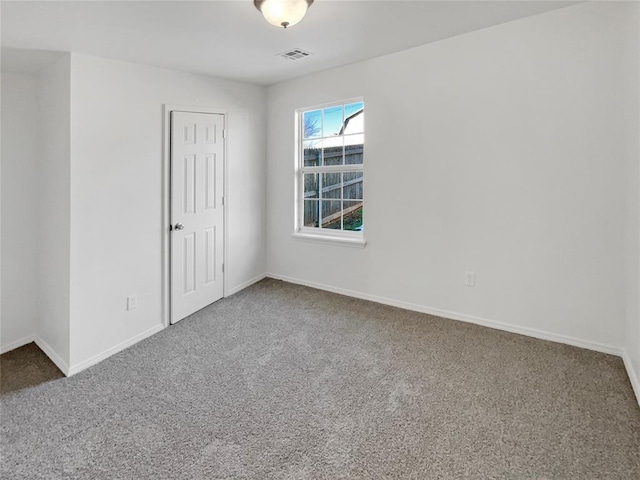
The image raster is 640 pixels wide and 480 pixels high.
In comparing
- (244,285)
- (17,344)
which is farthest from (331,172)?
(17,344)

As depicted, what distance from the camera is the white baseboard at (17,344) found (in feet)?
10.1

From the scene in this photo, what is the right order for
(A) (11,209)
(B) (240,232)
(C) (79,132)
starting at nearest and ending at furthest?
(C) (79,132), (A) (11,209), (B) (240,232)

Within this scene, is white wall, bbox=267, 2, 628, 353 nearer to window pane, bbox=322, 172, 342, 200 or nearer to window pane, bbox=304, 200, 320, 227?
window pane, bbox=322, 172, 342, 200

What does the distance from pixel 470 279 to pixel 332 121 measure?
2279 millimetres

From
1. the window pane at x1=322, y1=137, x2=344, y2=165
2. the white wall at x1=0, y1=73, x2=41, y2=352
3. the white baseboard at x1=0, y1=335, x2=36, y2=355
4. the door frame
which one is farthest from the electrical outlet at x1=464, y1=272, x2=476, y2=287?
the white baseboard at x1=0, y1=335, x2=36, y2=355

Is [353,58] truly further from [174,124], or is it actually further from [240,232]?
[240,232]

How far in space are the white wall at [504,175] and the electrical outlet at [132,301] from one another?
2.12 metres

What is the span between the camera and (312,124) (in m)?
4.29

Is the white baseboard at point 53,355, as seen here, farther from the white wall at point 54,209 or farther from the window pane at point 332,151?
the window pane at point 332,151

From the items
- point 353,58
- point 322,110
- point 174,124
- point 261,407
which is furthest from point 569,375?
point 174,124

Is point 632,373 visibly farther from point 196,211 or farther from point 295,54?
point 196,211

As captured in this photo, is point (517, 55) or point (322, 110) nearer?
point (517, 55)

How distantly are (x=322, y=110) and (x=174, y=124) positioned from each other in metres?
1.69

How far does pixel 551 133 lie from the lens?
8.84 feet
